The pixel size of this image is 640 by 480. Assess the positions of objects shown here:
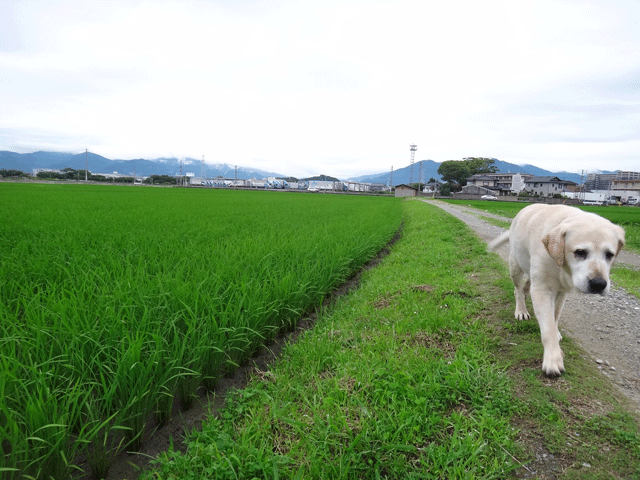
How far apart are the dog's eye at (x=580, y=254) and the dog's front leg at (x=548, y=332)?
0.41m

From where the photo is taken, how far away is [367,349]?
2.73m

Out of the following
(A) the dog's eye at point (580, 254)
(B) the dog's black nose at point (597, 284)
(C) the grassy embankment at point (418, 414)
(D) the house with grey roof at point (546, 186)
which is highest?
(D) the house with grey roof at point (546, 186)

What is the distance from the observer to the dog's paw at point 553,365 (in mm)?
2289

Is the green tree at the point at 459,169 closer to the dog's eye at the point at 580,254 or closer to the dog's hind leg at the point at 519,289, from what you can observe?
the dog's hind leg at the point at 519,289

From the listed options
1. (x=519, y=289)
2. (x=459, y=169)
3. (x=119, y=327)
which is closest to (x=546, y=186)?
(x=459, y=169)

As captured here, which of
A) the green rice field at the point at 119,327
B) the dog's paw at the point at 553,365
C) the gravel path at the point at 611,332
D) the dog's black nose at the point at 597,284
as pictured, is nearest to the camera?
the green rice field at the point at 119,327

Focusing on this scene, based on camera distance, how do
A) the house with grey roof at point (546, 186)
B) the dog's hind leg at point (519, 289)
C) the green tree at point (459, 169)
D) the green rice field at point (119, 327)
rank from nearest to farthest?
the green rice field at point (119, 327)
the dog's hind leg at point (519, 289)
the house with grey roof at point (546, 186)
the green tree at point (459, 169)

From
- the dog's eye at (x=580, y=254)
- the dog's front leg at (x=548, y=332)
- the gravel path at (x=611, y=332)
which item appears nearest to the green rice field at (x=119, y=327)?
the dog's front leg at (x=548, y=332)

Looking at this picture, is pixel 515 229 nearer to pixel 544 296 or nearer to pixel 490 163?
pixel 544 296

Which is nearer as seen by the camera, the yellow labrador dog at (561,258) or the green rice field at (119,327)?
the green rice field at (119,327)

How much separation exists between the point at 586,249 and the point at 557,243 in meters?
0.16

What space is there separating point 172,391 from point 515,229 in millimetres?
3187

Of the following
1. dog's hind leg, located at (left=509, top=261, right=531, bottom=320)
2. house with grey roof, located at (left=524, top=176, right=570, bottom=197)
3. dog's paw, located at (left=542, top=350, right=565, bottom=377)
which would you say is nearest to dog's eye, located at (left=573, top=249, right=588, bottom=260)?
dog's paw, located at (left=542, top=350, right=565, bottom=377)

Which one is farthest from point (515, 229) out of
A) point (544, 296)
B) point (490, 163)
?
point (490, 163)
